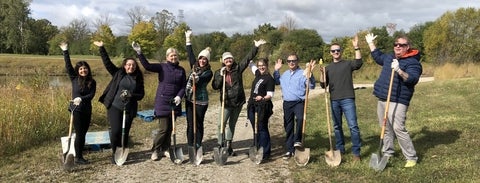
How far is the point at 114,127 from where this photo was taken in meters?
6.66

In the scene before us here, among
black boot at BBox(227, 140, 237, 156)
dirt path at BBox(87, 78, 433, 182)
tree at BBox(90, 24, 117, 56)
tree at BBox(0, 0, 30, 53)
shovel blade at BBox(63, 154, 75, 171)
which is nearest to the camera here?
dirt path at BBox(87, 78, 433, 182)

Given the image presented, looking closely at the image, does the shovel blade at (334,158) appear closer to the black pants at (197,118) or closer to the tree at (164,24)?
the black pants at (197,118)

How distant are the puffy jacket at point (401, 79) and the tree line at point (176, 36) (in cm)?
3334

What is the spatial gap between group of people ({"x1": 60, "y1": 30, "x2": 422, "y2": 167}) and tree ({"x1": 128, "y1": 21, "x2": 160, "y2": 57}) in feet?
149

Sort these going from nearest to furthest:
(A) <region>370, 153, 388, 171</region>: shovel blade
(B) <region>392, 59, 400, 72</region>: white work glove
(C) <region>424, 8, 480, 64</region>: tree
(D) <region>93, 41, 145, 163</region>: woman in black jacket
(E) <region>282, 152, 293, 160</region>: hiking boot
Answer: (B) <region>392, 59, 400, 72</region>: white work glove → (A) <region>370, 153, 388, 171</region>: shovel blade → (D) <region>93, 41, 145, 163</region>: woman in black jacket → (E) <region>282, 152, 293, 160</region>: hiking boot → (C) <region>424, 8, 480, 64</region>: tree

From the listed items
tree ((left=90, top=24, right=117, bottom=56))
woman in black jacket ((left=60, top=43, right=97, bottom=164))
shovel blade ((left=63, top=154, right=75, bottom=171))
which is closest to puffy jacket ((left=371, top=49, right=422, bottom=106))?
woman in black jacket ((left=60, top=43, right=97, bottom=164))

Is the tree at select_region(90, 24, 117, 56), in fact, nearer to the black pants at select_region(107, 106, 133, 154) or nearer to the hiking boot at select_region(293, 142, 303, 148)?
the black pants at select_region(107, 106, 133, 154)

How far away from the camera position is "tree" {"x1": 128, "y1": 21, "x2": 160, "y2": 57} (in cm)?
5159

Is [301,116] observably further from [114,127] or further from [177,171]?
[114,127]

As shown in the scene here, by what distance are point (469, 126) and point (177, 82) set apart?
589cm

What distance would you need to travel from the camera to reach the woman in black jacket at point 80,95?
256 inches

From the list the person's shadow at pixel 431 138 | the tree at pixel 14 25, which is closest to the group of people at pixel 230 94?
the person's shadow at pixel 431 138

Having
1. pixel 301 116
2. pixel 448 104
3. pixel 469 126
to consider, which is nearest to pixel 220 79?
pixel 301 116

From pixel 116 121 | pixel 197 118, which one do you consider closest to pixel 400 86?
pixel 197 118
